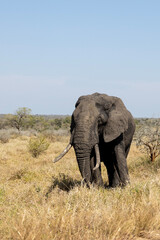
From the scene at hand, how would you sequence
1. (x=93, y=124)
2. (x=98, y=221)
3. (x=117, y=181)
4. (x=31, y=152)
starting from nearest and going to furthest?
(x=98, y=221) < (x=93, y=124) < (x=117, y=181) < (x=31, y=152)

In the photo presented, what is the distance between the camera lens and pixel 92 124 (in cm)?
600

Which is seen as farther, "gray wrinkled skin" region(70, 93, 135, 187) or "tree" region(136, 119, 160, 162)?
"tree" region(136, 119, 160, 162)

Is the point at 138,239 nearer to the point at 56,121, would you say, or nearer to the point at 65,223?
the point at 65,223

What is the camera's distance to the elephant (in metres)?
5.91

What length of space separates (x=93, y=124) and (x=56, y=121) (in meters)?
43.8

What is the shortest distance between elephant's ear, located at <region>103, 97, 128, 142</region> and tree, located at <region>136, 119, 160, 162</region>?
188 inches

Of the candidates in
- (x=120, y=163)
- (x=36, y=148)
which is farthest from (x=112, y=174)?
(x=36, y=148)

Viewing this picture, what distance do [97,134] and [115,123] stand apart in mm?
606

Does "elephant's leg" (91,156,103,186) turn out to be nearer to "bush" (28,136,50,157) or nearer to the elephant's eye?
the elephant's eye

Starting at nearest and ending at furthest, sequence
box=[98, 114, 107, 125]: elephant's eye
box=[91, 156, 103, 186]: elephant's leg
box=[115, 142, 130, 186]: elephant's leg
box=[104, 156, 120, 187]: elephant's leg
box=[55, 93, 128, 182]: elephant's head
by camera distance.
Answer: box=[55, 93, 128, 182]: elephant's head < box=[98, 114, 107, 125]: elephant's eye < box=[91, 156, 103, 186]: elephant's leg < box=[115, 142, 130, 186]: elephant's leg < box=[104, 156, 120, 187]: elephant's leg

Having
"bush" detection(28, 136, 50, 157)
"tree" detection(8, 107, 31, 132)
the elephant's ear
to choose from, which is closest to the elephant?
the elephant's ear

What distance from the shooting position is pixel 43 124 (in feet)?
138

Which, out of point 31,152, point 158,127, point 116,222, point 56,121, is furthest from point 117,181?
point 56,121

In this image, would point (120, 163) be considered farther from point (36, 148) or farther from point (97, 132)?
point (36, 148)
